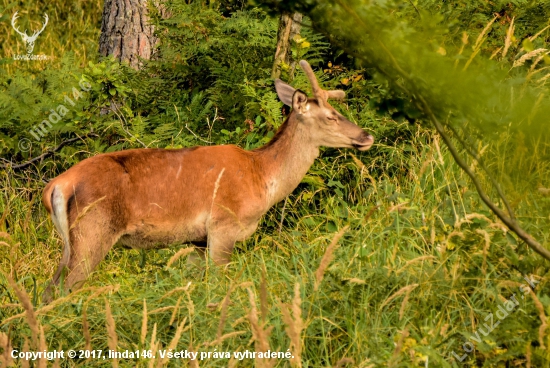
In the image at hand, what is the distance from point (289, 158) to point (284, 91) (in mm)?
546

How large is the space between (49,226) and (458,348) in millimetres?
3821

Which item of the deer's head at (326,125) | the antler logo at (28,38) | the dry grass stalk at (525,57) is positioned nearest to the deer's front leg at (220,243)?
the deer's head at (326,125)

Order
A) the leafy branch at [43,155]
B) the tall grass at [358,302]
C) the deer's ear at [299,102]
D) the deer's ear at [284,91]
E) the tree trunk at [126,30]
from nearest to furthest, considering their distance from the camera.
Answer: the tall grass at [358,302]
the deer's ear at [299,102]
the deer's ear at [284,91]
the leafy branch at [43,155]
the tree trunk at [126,30]

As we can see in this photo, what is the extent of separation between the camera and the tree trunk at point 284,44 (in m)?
7.14

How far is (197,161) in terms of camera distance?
6.05 m

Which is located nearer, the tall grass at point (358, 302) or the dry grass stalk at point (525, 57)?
the tall grass at point (358, 302)

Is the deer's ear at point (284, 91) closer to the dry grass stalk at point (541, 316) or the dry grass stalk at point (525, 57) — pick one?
the dry grass stalk at point (525, 57)

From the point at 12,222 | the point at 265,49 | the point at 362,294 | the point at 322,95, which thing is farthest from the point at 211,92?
the point at 362,294

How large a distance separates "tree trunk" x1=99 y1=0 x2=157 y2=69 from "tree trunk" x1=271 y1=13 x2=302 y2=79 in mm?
1668


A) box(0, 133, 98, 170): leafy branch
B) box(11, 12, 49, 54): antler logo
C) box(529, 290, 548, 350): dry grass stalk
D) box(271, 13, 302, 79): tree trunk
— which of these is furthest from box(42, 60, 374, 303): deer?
box(11, 12, 49, 54): antler logo

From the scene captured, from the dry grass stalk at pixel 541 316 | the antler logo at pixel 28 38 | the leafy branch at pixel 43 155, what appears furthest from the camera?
the antler logo at pixel 28 38

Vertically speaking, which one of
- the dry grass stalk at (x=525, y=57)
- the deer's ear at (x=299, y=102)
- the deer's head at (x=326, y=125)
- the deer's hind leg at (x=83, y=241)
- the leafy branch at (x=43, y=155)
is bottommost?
the leafy branch at (x=43, y=155)

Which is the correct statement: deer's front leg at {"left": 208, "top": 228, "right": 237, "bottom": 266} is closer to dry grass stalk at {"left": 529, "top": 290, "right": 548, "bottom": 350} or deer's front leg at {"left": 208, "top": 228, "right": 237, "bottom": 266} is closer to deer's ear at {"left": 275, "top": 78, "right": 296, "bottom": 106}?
deer's ear at {"left": 275, "top": 78, "right": 296, "bottom": 106}

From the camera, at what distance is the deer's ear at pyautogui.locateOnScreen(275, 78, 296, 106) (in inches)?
260
